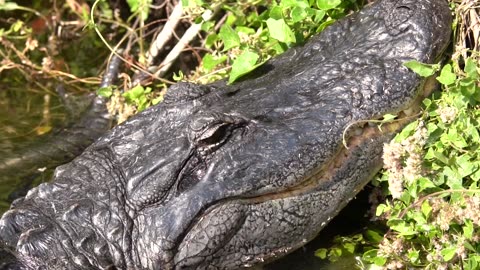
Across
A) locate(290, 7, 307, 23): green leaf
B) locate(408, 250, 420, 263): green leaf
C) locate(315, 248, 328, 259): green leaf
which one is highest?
locate(290, 7, 307, 23): green leaf

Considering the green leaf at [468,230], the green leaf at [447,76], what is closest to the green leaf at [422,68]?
the green leaf at [447,76]

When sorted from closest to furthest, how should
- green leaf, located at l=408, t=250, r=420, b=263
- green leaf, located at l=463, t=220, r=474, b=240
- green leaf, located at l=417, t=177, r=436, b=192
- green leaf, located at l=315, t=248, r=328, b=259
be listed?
green leaf, located at l=463, t=220, r=474, b=240 → green leaf, located at l=417, t=177, r=436, b=192 → green leaf, located at l=408, t=250, r=420, b=263 → green leaf, located at l=315, t=248, r=328, b=259

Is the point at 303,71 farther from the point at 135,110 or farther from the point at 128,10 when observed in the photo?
the point at 128,10

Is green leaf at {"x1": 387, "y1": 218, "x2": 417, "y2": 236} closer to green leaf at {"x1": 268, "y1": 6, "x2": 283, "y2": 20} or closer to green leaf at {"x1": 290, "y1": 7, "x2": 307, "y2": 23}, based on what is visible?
green leaf at {"x1": 290, "y1": 7, "x2": 307, "y2": 23}

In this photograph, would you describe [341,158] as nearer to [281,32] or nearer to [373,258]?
[373,258]

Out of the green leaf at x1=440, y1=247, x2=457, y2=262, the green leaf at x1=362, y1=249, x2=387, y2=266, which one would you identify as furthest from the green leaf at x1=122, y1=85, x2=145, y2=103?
the green leaf at x1=440, y1=247, x2=457, y2=262

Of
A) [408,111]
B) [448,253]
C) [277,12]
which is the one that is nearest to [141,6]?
[277,12]

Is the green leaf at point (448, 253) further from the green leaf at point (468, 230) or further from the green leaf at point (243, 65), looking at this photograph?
the green leaf at point (243, 65)
